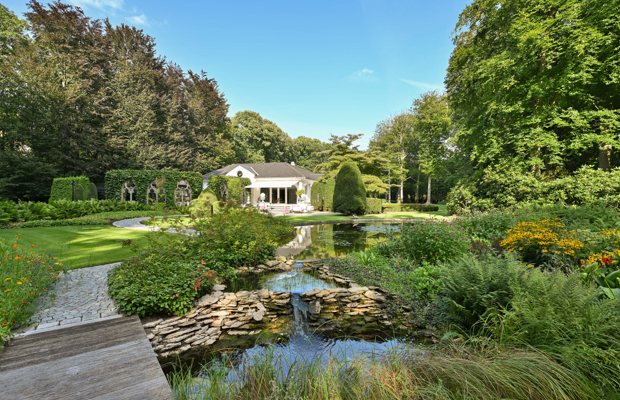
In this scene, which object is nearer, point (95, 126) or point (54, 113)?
point (54, 113)

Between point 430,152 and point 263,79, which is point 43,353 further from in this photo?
point 430,152

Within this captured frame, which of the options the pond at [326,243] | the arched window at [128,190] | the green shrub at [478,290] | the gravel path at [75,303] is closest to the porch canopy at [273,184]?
the arched window at [128,190]

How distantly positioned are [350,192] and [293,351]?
17918 mm

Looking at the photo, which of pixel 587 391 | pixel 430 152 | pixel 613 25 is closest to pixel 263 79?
pixel 430 152

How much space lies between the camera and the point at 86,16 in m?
25.5

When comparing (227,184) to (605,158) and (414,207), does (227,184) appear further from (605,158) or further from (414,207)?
(605,158)

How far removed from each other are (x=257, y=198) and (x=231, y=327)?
28205 mm

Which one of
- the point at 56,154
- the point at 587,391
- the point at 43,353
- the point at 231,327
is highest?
the point at 56,154

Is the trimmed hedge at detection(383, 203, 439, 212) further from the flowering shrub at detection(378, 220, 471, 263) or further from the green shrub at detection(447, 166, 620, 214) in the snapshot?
the flowering shrub at detection(378, 220, 471, 263)

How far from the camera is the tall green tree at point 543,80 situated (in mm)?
10820

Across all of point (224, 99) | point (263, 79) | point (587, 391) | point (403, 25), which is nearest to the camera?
point (587, 391)

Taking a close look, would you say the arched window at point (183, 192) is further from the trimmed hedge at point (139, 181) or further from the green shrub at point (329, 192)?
the green shrub at point (329, 192)

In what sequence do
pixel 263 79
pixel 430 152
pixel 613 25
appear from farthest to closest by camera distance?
pixel 430 152 < pixel 263 79 < pixel 613 25

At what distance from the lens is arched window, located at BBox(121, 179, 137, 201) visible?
66.5 ft
